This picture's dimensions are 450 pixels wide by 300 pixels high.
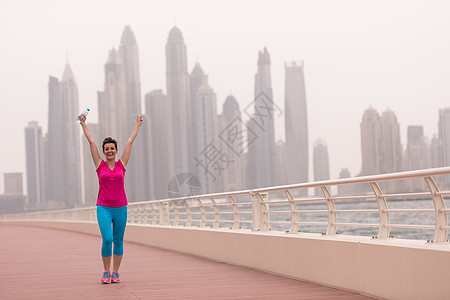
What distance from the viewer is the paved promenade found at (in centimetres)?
864

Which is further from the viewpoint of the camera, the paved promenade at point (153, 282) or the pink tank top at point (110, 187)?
the pink tank top at point (110, 187)

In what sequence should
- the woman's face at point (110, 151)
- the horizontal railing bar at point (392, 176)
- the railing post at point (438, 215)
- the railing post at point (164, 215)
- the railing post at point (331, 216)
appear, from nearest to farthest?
the horizontal railing bar at point (392, 176) → the railing post at point (438, 215) → the railing post at point (331, 216) → the woman's face at point (110, 151) → the railing post at point (164, 215)

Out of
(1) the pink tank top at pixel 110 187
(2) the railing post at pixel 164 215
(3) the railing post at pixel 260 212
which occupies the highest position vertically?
(1) the pink tank top at pixel 110 187

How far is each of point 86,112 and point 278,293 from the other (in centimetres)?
345

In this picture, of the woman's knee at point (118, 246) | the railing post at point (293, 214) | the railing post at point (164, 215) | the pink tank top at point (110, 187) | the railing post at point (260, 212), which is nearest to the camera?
the pink tank top at point (110, 187)

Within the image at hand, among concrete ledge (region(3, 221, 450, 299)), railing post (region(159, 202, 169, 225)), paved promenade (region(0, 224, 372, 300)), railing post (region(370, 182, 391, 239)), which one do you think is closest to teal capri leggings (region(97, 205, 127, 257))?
paved promenade (region(0, 224, 372, 300))

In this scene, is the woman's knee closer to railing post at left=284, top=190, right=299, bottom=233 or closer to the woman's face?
the woman's face

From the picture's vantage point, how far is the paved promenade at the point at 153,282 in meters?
8.64

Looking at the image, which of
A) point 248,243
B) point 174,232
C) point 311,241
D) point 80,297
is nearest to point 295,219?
point 311,241

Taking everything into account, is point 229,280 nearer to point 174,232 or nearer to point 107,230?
point 107,230

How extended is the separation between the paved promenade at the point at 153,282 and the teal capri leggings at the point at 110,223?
0.58 metres

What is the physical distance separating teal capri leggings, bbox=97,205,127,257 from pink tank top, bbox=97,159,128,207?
8cm

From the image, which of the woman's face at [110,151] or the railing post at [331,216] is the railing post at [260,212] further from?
the woman's face at [110,151]

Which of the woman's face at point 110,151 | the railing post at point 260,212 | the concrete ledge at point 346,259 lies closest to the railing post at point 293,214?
the concrete ledge at point 346,259
